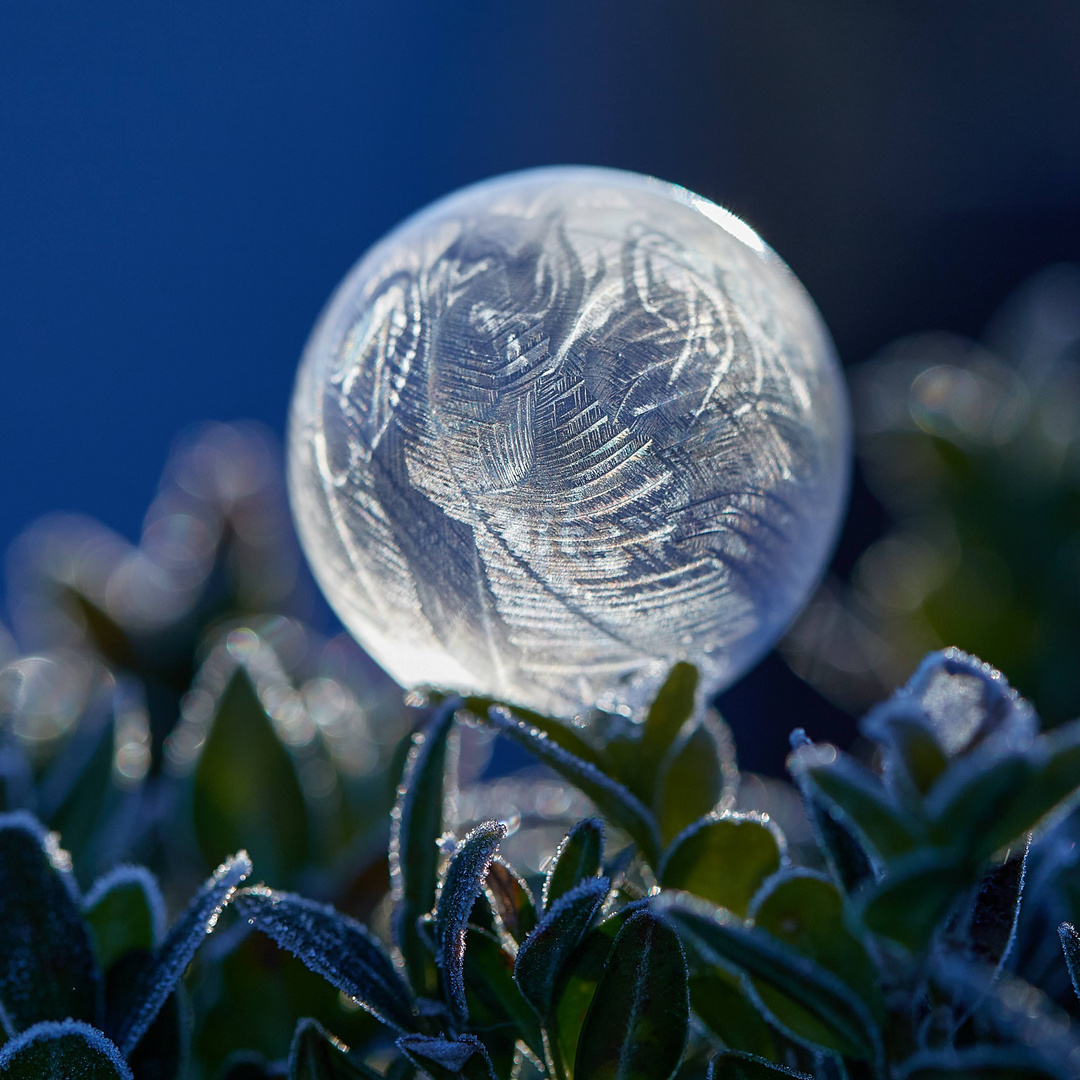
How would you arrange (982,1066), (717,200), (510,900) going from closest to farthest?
(982,1066) < (510,900) < (717,200)

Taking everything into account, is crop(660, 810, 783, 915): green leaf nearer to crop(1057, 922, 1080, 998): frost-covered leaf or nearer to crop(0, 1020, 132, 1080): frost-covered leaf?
crop(1057, 922, 1080, 998): frost-covered leaf

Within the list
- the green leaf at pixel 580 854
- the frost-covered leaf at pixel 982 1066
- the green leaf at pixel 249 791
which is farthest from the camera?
the green leaf at pixel 249 791

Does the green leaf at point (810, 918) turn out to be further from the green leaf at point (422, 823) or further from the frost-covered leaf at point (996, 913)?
the green leaf at point (422, 823)

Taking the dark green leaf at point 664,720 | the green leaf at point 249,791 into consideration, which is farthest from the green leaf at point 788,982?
the green leaf at point 249,791

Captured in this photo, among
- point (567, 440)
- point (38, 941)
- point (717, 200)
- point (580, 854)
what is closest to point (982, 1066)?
point (580, 854)

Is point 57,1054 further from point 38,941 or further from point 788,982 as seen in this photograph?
point 788,982

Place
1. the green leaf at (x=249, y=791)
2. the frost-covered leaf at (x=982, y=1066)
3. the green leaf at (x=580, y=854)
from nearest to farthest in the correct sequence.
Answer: the frost-covered leaf at (x=982, y=1066)
the green leaf at (x=580, y=854)
the green leaf at (x=249, y=791)
